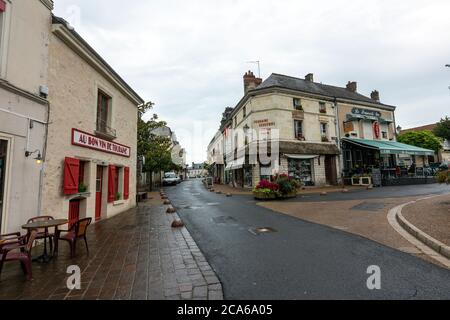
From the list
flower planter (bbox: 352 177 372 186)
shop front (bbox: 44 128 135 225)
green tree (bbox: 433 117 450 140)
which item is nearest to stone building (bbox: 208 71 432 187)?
flower planter (bbox: 352 177 372 186)

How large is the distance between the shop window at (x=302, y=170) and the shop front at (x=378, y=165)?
3.52m

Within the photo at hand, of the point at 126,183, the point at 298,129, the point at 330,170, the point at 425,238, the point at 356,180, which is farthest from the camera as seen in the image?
the point at 330,170

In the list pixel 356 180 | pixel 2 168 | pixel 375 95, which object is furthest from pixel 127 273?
pixel 375 95

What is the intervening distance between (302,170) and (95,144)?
1591 centimetres

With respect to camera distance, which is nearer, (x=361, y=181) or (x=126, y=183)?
→ (x=126, y=183)

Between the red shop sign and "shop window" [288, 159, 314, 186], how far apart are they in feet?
43.2

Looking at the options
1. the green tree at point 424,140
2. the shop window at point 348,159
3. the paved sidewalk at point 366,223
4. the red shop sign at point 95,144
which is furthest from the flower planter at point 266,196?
the green tree at point 424,140

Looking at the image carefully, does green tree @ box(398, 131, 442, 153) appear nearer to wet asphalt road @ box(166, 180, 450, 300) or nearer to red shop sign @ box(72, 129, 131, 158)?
wet asphalt road @ box(166, 180, 450, 300)

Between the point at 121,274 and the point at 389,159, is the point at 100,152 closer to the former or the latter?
the point at 121,274

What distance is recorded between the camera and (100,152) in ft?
27.1

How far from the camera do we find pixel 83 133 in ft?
23.5

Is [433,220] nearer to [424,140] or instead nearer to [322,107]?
[322,107]

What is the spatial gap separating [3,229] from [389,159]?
92.0 ft
